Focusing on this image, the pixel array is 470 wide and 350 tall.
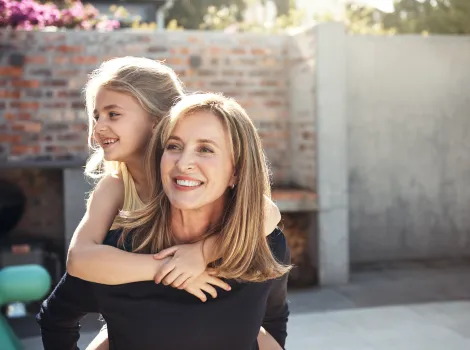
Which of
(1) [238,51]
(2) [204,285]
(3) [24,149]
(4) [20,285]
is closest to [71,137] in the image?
(3) [24,149]

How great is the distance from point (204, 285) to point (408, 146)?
5.16 m

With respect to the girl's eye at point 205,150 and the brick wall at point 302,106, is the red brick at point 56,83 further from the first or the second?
the girl's eye at point 205,150

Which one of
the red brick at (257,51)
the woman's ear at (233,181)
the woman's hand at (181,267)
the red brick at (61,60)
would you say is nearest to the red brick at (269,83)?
the red brick at (257,51)

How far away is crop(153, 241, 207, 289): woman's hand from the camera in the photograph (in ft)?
5.09

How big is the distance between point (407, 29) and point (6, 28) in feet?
26.6

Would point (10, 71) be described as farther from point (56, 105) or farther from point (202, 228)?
point (202, 228)

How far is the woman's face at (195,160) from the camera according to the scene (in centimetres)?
159

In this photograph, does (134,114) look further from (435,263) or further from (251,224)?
(435,263)

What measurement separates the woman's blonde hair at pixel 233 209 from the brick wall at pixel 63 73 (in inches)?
143

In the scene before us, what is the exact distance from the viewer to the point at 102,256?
5.35ft

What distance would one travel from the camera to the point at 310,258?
18.6 feet

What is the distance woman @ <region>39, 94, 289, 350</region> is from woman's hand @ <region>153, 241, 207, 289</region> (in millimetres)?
36

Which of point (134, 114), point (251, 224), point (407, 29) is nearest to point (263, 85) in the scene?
point (134, 114)

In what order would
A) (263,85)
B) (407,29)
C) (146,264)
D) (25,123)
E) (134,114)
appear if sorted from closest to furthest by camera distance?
1. (146,264)
2. (134,114)
3. (25,123)
4. (263,85)
5. (407,29)
